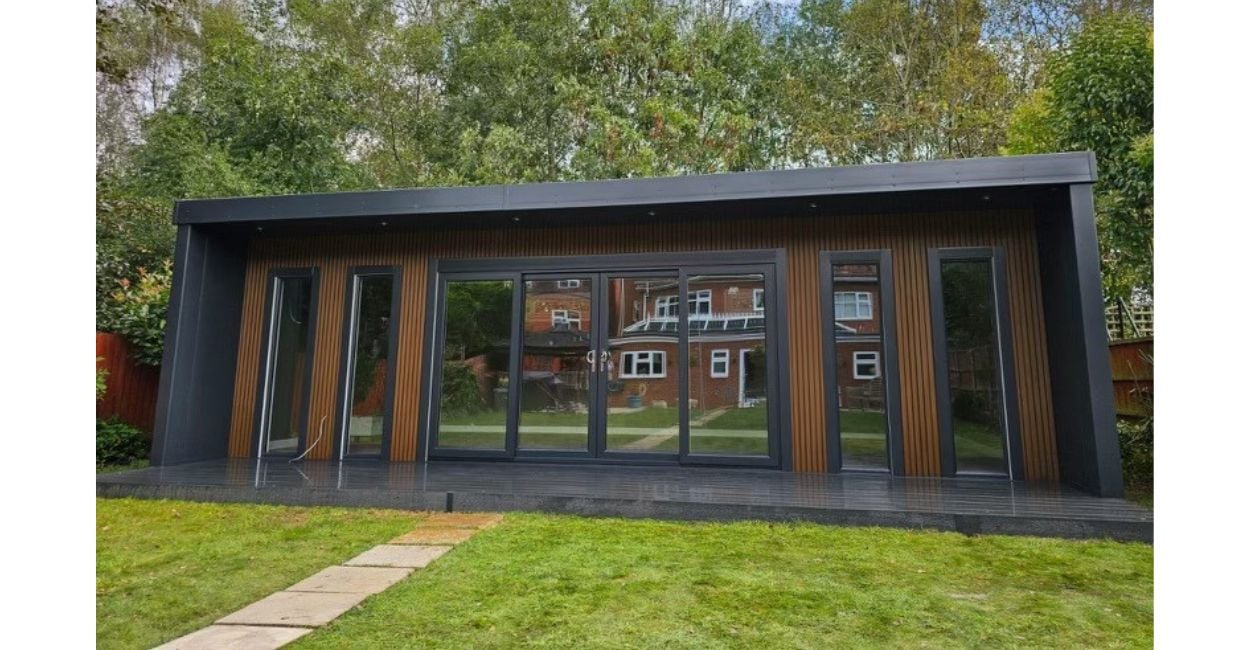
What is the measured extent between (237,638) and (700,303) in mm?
3999

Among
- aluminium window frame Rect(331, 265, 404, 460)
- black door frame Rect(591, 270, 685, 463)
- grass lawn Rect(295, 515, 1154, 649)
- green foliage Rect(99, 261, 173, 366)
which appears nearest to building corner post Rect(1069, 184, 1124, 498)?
grass lawn Rect(295, 515, 1154, 649)

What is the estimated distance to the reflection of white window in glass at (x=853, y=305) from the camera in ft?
17.2

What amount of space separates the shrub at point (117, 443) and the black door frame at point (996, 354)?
7054 mm

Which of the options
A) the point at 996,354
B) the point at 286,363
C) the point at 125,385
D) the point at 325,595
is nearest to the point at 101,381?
the point at 125,385

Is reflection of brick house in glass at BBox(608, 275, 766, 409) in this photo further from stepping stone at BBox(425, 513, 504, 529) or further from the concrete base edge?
stepping stone at BBox(425, 513, 504, 529)

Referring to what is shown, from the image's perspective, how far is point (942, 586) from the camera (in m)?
2.69

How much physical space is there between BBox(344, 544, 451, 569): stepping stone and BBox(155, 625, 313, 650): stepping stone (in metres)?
0.78

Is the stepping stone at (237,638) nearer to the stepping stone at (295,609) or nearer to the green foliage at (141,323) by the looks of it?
the stepping stone at (295,609)

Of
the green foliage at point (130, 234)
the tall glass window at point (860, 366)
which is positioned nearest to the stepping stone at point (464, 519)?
the tall glass window at point (860, 366)

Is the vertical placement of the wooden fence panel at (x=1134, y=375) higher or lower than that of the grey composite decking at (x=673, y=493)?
higher

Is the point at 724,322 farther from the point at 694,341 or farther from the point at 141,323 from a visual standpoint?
the point at 141,323
